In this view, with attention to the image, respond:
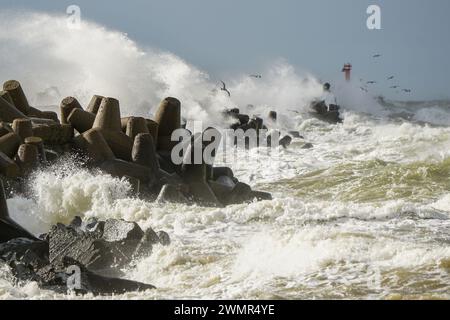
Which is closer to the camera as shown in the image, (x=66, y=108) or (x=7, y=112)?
(x=7, y=112)

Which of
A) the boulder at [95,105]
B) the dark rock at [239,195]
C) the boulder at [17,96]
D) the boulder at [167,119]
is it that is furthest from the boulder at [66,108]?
the dark rock at [239,195]

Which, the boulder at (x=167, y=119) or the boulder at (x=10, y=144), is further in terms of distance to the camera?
the boulder at (x=167, y=119)

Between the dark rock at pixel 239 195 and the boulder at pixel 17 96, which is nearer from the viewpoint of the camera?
the dark rock at pixel 239 195

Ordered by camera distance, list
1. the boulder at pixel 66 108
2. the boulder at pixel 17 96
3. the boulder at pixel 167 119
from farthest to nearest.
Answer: the boulder at pixel 167 119, the boulder at pixel 17 96, the boulder at pixel 66 108

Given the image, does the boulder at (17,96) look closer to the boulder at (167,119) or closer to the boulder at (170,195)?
the boulder at (167,119)

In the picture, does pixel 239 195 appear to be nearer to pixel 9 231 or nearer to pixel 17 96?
pixel 17 96

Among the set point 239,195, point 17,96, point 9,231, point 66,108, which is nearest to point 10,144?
point 66,108

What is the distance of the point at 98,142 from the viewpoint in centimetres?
1331

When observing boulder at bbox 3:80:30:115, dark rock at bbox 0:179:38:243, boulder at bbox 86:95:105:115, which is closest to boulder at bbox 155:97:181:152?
boulder at bbox 86:95:105:115

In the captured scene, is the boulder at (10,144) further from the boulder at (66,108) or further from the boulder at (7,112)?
the boulder at (66,108)

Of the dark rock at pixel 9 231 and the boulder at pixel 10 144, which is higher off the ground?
the boulder at pixel 10 144

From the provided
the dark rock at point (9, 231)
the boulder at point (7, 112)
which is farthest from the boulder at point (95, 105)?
the dark rock at point (9, 231)

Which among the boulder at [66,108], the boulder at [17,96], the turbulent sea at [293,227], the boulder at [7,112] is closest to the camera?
the turbulent sea at [293,227]

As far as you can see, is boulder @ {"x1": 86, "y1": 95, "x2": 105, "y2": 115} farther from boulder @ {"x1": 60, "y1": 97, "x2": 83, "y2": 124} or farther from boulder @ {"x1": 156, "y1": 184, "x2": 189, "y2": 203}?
boulder @ {"x1": 156, "y1": 184, "x2": 189, "y2": 203}
